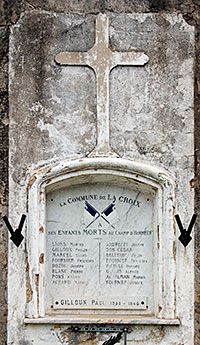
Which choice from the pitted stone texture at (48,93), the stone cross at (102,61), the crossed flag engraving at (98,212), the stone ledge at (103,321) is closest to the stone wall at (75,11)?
the pitted stone texture at (48,93)

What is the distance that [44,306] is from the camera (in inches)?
197

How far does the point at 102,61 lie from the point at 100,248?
1525 mm

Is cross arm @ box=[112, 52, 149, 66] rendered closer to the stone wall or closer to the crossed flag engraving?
the stone wall

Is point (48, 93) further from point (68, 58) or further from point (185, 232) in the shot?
point (185, 232)

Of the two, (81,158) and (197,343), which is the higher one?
(81,158)

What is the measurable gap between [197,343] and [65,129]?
2.00m

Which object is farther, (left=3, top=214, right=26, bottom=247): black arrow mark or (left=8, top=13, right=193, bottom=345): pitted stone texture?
(left=8, top=13, right=193, bottom=345): pitted stone texture

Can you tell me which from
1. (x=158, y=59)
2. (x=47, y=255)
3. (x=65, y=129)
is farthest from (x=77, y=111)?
(x=47, y=255)

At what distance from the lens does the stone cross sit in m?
5.03

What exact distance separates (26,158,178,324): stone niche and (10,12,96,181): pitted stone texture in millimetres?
221

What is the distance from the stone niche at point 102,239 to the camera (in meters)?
4.95

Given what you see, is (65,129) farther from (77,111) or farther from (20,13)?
(20,13)

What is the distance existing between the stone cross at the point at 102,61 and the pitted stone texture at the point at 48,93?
5cm

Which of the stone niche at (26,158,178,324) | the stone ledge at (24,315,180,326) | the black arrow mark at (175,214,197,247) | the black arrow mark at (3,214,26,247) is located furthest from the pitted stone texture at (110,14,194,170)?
the stone ledge at (24,315,180,326)
